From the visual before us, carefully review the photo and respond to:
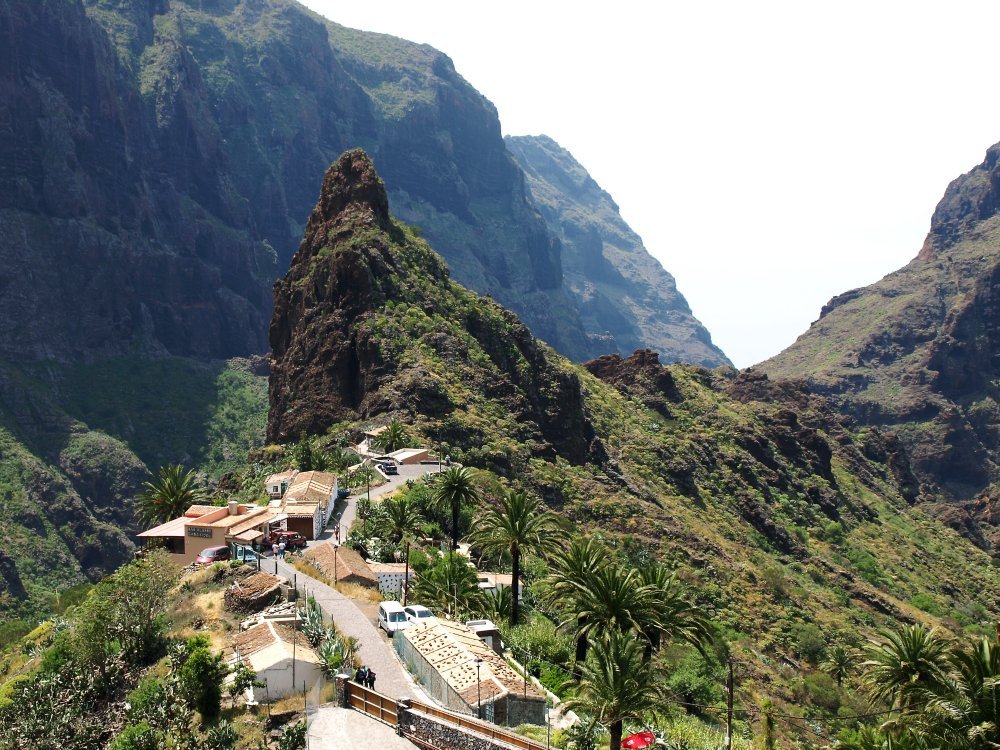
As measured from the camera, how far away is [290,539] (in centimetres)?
5419

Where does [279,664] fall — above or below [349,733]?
above

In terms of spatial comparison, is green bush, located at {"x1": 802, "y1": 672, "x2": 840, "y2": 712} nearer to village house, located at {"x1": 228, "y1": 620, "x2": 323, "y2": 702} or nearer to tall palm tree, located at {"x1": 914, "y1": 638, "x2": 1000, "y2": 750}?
tall palm tree, located at {"x1": 914, "y1": 638, "x2": 1000, "y2": 750}

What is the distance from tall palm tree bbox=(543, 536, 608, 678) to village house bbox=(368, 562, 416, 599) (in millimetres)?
8225

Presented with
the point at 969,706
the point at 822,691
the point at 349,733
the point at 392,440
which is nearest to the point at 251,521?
the point at 392,440

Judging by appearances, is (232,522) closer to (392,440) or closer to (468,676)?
(468,676)

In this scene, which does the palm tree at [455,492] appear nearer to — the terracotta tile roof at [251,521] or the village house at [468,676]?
the terracotta tile roof at [251,521]

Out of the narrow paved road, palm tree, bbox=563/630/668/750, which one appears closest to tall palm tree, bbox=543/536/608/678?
palm tree, bbox=563/630/668/750

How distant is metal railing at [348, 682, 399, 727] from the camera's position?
99.4 ft

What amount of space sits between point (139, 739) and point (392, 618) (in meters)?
12.1

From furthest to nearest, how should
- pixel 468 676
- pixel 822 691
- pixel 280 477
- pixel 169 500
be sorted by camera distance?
1. pixel 280 477
2. pixel 169 500
3. pixel 822 691
4. pixel 468 676

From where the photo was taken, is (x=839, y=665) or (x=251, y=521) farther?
(x=839, y=665)

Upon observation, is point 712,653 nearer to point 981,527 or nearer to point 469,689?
point 469,689

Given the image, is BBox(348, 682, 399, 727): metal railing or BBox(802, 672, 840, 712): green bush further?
BBox(802, 672, 840, 712): green bush

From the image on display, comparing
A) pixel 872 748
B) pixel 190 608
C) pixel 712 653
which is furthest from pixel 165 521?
pixel 872 748
